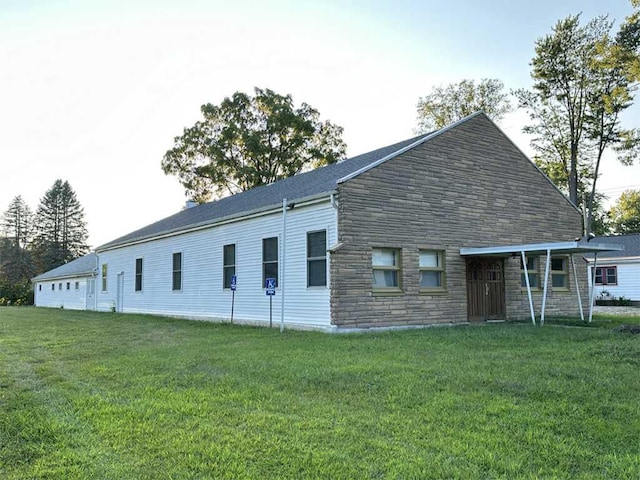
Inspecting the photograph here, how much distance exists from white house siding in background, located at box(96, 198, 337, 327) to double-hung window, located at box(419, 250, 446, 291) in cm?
291

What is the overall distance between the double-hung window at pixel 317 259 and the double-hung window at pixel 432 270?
9.05ft

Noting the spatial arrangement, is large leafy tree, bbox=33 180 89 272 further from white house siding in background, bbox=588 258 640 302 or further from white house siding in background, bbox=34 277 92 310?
white house siding in background, bbox=588 258 640 302

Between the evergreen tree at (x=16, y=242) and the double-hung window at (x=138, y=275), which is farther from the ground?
the evergreen tree at (x=16, y=242)

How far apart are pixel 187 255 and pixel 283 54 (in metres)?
8.76

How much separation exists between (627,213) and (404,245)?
45307 millimetres

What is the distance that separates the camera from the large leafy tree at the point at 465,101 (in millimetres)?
33906

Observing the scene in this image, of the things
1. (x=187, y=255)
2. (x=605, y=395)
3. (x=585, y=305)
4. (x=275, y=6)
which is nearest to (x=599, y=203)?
(x=585, y=305)

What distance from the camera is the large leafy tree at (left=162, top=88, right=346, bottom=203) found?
3666 centimetres

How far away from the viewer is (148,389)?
5.91m

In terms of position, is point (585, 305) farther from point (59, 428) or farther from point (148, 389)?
point (59, 428)

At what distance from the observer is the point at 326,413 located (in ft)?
16.0

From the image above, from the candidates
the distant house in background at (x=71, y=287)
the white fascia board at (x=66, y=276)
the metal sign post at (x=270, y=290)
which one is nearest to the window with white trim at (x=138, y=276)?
the distant house in background at (x=71, y=287)

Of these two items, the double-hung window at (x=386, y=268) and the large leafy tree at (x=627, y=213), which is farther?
the large leafy tree at (x=627, y=213)

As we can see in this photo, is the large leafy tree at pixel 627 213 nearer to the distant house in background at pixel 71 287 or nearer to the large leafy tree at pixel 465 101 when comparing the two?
the large leafy tree at pixel 465 101
